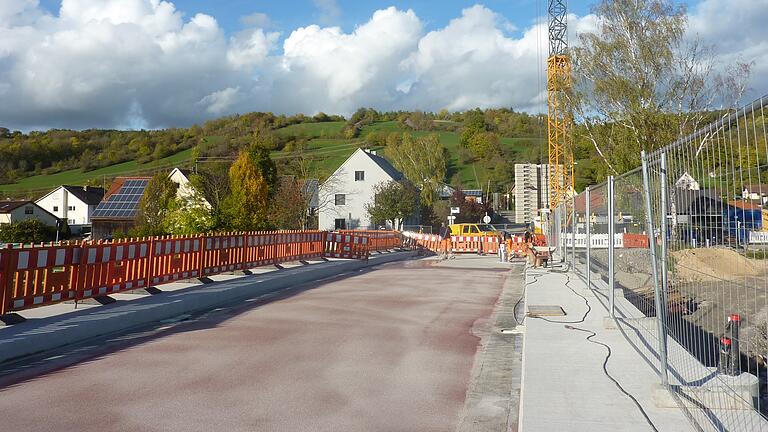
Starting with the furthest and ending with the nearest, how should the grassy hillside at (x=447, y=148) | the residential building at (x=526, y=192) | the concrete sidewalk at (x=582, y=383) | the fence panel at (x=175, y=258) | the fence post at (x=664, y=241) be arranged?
the grassy hillside at (x=447, y=148)
the residential building at (x=526, y=192)
the fence panel at (x=175, y=258)
the fence post at (x=664, y=241)
the concrete sidewalk at (x=582, y=383)

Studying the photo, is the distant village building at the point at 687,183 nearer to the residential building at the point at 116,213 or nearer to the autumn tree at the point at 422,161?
the residential building at the point at 116,213

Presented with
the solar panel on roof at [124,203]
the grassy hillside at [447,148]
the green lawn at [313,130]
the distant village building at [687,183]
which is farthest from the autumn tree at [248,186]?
the green lawn at [313,130]

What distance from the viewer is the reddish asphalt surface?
556cm

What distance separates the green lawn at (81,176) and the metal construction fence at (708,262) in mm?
109415

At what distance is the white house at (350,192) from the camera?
222ft

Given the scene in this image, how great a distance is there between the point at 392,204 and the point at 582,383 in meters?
55.2

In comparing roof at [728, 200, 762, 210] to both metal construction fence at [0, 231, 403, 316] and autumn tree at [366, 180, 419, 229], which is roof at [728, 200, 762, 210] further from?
autumn tree at [366, 180, 419, 229]

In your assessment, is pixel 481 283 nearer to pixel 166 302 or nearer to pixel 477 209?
pixel 166 302

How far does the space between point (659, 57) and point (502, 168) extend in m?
91.3

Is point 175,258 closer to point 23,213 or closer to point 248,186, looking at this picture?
point 248,186

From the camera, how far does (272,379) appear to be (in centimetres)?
692

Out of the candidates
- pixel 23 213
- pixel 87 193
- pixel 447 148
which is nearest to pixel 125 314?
pixel 23 213

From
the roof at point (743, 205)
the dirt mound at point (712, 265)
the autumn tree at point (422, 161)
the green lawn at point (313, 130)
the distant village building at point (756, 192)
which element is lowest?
the dirt mound at point (712, 265)

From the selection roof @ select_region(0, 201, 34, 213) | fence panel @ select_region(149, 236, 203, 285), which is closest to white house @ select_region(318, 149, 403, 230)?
roof @ select_region(0, 201, 34, 213)
